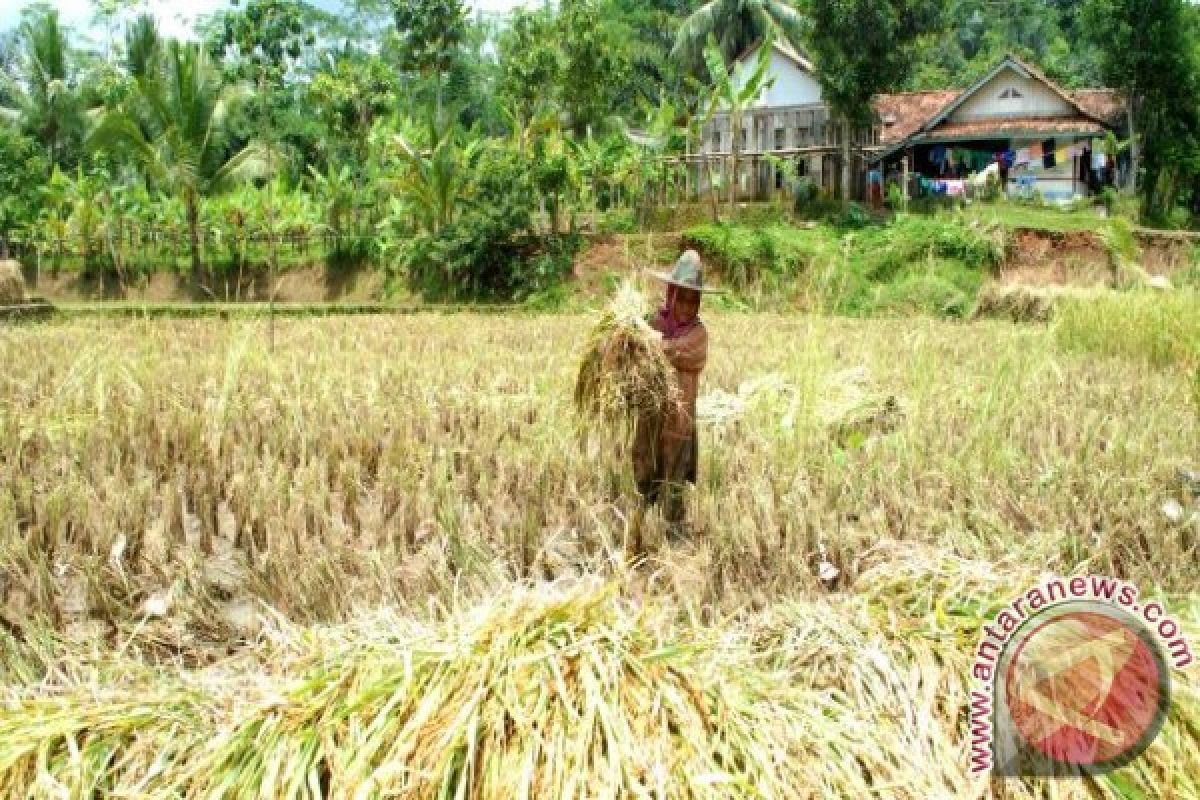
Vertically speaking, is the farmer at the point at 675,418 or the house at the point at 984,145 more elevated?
the house at the point at 984,145

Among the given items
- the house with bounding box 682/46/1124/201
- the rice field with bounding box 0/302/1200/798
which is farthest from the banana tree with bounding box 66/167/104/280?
the rice field with bounding box 0/302/1200/798

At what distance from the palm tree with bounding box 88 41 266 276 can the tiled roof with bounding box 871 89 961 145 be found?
553 inches

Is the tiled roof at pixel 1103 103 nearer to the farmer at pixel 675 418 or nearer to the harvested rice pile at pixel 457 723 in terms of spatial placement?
the farmer at pixel 675 418

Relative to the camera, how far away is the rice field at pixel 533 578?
1711 millimetres

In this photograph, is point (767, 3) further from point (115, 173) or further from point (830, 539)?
point (830, 539)

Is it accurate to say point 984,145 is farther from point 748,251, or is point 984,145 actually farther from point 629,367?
point 629,367

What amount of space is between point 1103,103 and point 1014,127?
262 cm

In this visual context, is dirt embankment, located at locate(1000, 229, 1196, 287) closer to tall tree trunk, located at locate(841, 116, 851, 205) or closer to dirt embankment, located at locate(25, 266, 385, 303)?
tall tree trunk, located at locate(841, 116, 851, 205)

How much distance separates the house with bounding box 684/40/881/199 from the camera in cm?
2100

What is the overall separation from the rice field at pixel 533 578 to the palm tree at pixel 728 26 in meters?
22.6

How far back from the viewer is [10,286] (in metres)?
12.1

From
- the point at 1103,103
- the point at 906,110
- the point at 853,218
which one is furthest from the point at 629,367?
the point at 1103,103

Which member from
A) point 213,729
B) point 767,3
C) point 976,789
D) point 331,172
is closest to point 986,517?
point 976,789

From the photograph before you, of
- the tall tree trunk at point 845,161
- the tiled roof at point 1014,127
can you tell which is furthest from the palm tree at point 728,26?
the tall tree trunk at point 845,161
